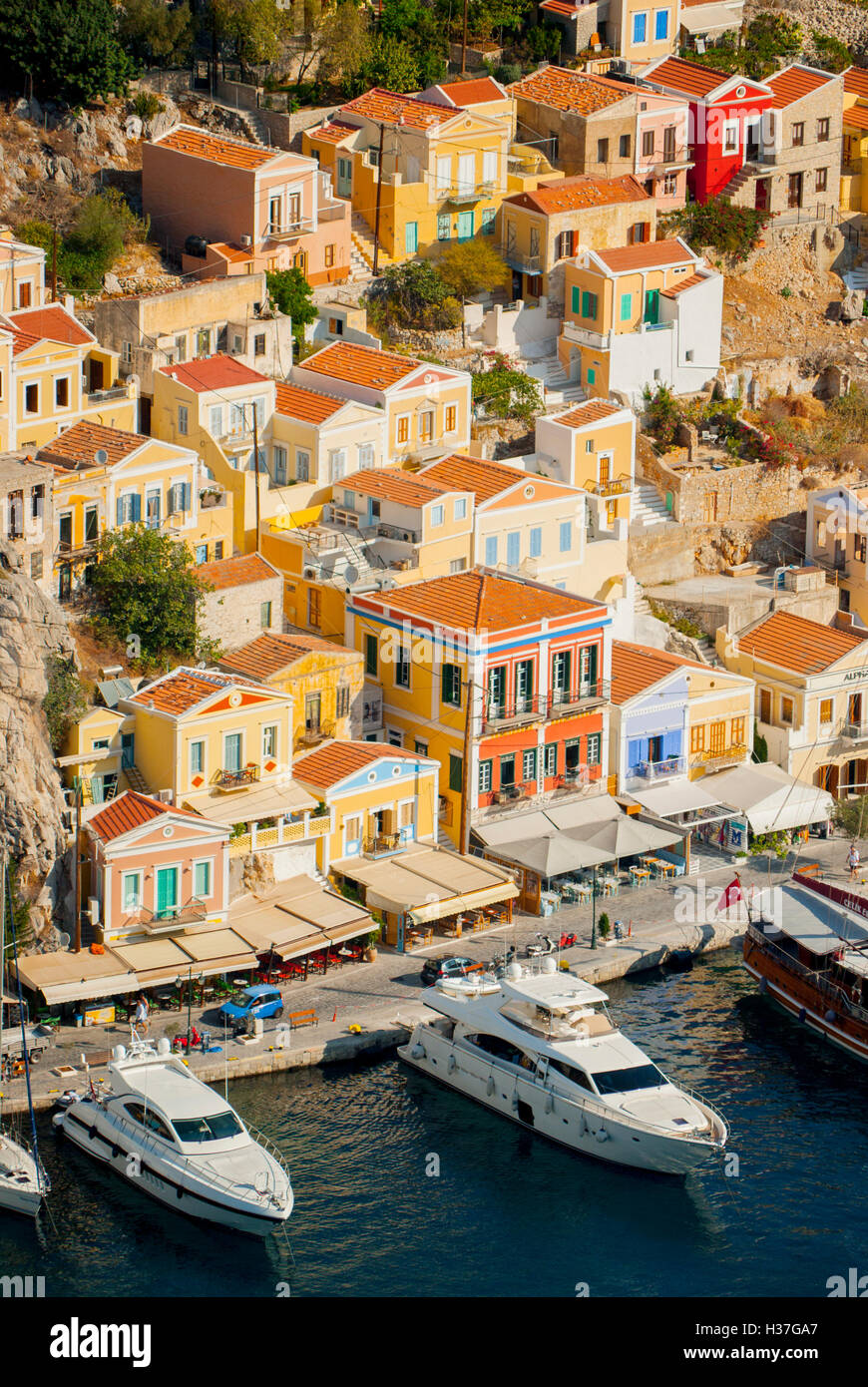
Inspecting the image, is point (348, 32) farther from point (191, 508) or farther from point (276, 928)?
point (276, 928)

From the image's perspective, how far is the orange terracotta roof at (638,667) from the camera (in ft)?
274

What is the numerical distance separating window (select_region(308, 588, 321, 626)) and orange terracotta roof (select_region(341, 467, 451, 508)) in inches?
145

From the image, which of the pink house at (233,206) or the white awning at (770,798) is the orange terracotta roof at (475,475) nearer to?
the white awning at (770,798)

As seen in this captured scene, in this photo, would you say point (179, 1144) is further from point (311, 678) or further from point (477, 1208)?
point (311, 678)

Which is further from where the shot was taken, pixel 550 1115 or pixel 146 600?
pixel 146 600

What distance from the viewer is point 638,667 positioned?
84.9 meters

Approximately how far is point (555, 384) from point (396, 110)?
39.0 ft

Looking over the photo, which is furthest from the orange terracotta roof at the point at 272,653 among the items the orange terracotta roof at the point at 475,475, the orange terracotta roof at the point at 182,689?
the orange terracotta roof at the point at 475,475

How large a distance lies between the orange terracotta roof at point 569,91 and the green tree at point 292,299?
16.3 metres

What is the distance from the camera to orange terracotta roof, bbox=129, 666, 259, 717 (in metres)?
74.8

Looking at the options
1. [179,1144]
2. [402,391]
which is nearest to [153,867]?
[179,1144]

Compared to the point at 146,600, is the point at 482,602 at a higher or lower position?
lower

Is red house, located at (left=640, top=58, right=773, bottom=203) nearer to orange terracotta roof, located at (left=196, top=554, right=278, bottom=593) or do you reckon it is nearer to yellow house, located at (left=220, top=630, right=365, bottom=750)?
orange terracotta roof, located at (left=196, top=554, right=278, bottom=593)

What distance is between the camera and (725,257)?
107 meters
